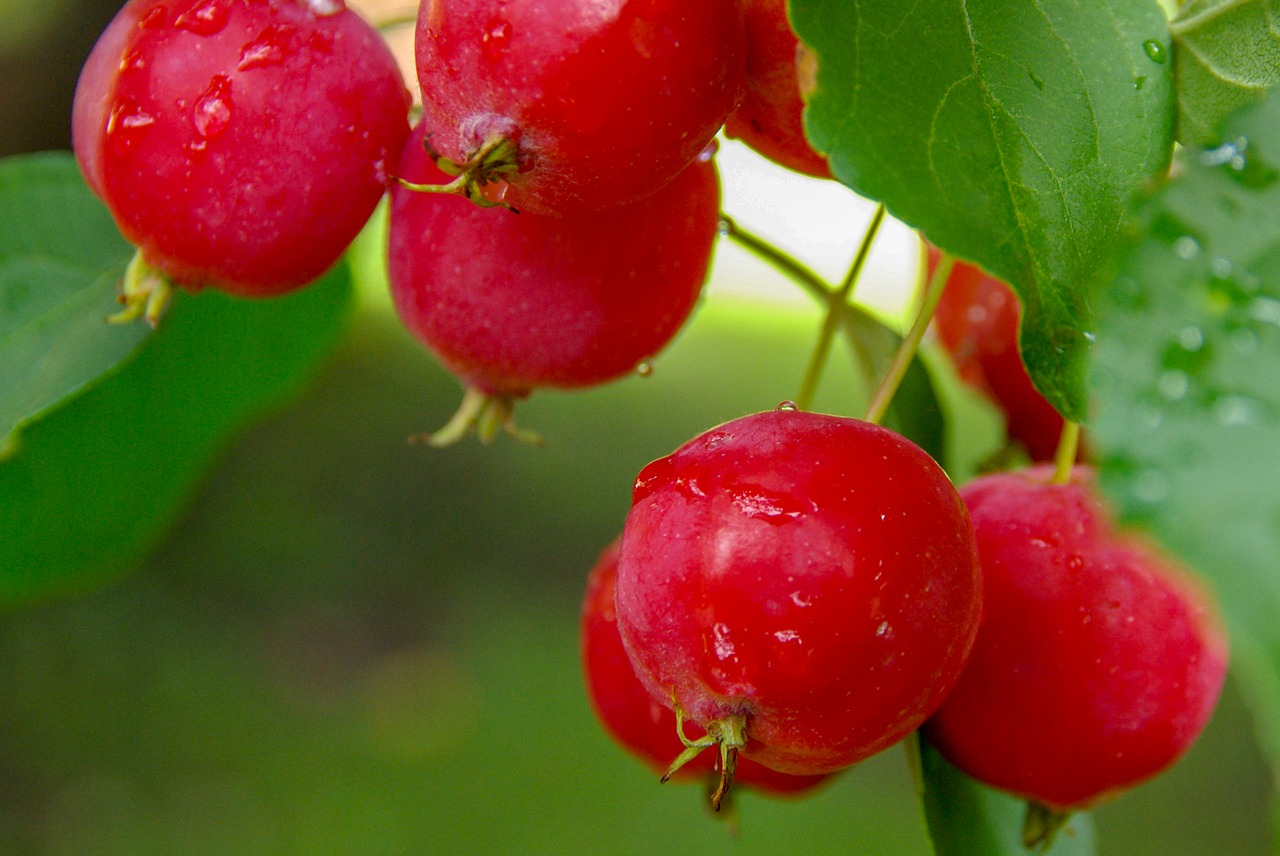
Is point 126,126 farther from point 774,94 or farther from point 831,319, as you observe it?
point 831,319

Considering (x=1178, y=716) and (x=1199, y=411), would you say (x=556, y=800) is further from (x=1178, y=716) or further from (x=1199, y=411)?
(x=1199, y=411)

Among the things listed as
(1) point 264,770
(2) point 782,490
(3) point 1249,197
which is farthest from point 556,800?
(3) point 1249,197

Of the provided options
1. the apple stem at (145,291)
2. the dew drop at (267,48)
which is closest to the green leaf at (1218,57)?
the dew drop at (267,48)

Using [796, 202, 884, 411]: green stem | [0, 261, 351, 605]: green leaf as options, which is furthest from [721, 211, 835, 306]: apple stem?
[0, 261, 351, 605]: green leaf

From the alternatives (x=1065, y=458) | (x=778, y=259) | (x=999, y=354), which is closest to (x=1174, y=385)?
(x=1065, y=458)

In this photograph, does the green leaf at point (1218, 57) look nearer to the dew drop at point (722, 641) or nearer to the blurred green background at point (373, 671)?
the dew drop at point (722, 641)

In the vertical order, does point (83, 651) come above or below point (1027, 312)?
below
